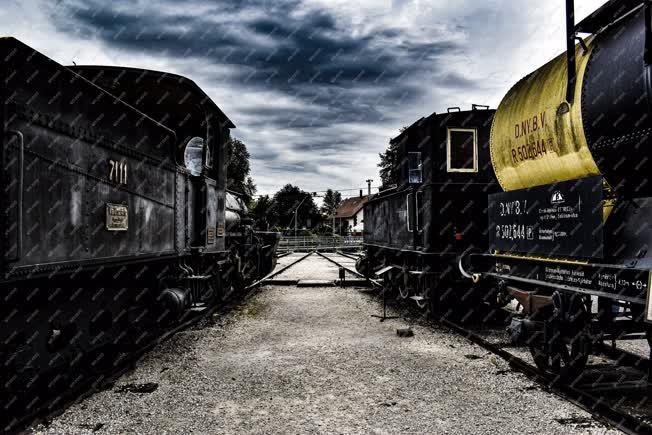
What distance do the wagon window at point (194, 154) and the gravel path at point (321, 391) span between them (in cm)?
282

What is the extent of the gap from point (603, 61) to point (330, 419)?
3880mm

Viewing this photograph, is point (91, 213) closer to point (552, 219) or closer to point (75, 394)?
point (75, 394)

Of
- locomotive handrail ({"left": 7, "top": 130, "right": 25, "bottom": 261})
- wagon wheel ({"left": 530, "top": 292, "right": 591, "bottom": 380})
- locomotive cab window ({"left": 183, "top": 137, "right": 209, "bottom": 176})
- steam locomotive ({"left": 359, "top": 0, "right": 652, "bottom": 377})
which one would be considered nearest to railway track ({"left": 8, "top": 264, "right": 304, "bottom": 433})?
locomotive handrail ({"left": 7, "top": 130, "right": 25, "bottom": 261})

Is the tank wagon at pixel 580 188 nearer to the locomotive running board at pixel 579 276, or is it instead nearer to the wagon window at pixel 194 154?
the locomotive running board at pixel 579 276

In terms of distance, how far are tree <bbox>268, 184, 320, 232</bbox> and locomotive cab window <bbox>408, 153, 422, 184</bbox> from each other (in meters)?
66.8

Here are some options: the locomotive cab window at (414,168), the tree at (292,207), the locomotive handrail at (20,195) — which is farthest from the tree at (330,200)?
the locomotive handrail at (20,195)

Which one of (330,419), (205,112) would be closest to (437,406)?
(330,419)

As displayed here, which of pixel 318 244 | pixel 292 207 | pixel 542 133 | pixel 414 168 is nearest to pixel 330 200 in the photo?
pixel 292 207

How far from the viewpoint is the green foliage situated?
79.2m

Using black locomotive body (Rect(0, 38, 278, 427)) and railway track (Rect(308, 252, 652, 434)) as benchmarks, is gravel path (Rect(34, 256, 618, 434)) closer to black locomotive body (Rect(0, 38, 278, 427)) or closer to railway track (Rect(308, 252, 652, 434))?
railway track (Rect(308, 252, 652, 434))

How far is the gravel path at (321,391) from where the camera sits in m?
3.92

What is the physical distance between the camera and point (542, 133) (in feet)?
15.5

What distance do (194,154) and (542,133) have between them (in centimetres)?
580

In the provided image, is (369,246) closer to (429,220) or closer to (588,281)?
(429,220)
